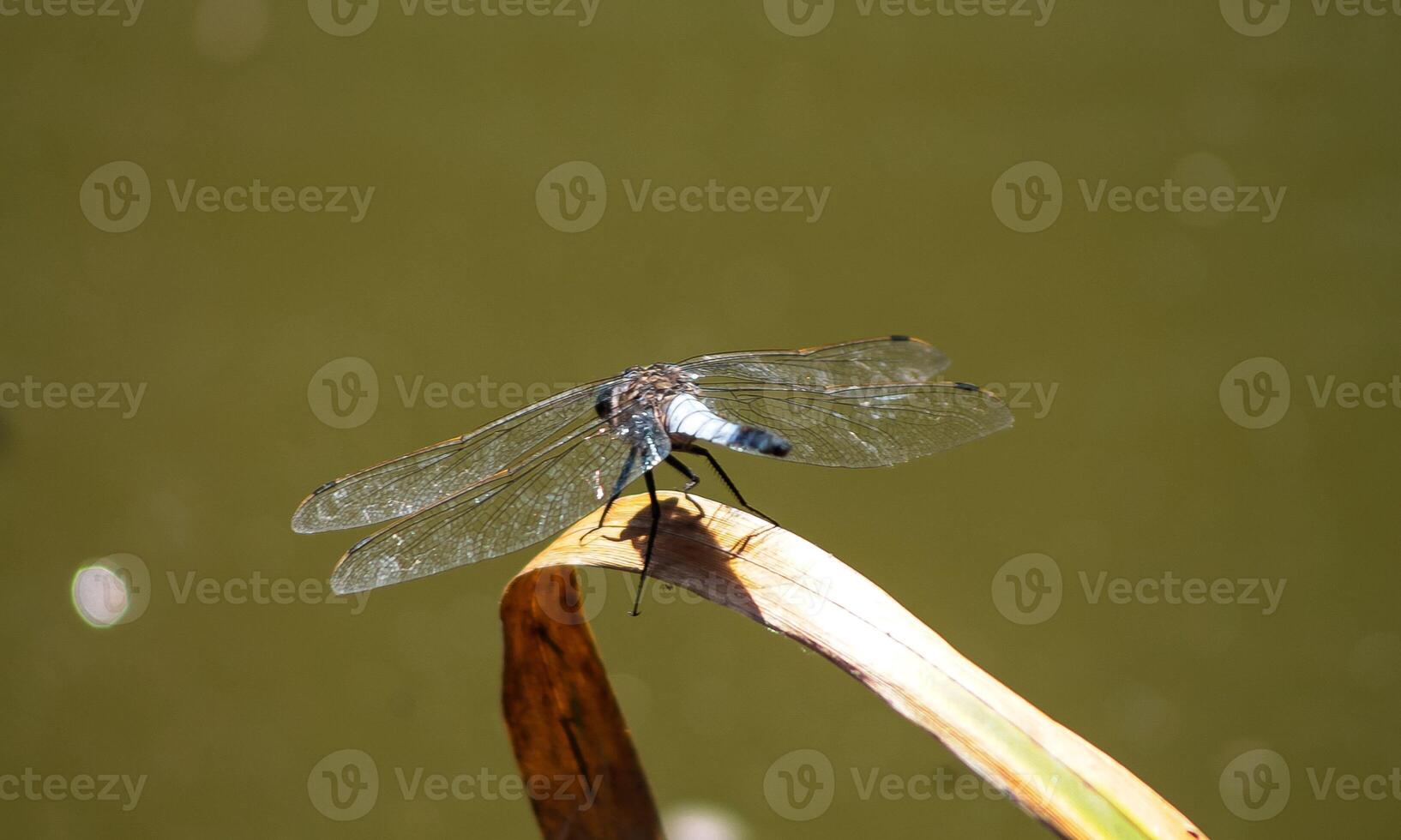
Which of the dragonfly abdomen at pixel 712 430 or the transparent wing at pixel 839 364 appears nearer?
the dragonfly abdomen at pixel 712 430

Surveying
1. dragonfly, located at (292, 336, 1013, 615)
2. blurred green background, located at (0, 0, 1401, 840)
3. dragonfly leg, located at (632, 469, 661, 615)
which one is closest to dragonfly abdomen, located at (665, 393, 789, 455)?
dragonfly, located at (292, 336, 1013, 615)

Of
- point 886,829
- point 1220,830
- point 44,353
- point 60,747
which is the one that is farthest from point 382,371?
point 1220,830

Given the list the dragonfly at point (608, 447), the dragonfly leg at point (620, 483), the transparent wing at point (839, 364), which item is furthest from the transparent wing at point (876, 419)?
the dragonfly leg at point (620, 483)

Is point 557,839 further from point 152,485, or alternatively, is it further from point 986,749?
point 152,485

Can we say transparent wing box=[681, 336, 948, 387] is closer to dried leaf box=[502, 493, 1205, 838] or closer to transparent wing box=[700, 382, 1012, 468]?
transparent wing box=[700, 382, 1012, 468]

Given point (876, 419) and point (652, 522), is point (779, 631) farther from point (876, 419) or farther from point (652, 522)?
point (876, 419)

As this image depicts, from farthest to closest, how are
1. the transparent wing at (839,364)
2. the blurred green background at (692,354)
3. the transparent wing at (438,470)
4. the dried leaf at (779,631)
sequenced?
the blurred green background at (692,354), the transparent wing at (839,364), the transparent wing at (438,470), the dried leaf at (779,631)

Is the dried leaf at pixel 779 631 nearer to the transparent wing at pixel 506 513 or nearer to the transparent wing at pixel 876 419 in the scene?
the transparent wing at pixel 506 513

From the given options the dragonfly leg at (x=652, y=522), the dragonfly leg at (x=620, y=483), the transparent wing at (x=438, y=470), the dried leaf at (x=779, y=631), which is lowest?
the dried leaf at (x=779, y=631)
